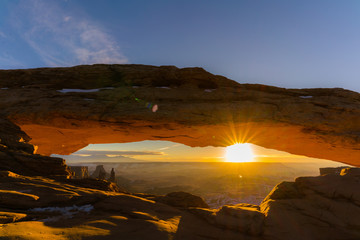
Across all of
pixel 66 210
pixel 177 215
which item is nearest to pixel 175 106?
pixel 177 215

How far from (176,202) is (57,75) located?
12950mm

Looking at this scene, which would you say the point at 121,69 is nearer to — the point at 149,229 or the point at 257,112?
the point at 257,112

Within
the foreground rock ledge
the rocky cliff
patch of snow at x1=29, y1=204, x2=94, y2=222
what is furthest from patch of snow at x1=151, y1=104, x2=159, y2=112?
patch of snow at x1=29, y1=204, x2=94, y2=222

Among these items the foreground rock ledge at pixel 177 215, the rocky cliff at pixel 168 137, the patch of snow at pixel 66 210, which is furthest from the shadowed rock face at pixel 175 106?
the patch of snow at pixel 66 210

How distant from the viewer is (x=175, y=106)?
13461 millimetres

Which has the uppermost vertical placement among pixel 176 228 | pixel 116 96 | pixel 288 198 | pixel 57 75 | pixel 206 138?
pixel 57 75

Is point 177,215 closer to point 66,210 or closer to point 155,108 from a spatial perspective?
point 66,210

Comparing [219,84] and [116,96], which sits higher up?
[219,84]

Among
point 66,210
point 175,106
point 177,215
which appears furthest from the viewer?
point 175,106

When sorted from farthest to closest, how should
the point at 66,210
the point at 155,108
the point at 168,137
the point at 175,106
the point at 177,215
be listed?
the point at 168,137 → the point at 175,106 → the point at 155,108 → the point at 177,215 → the point at 66,210

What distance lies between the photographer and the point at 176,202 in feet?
32.9

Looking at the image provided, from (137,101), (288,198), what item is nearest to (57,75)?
(137,101)

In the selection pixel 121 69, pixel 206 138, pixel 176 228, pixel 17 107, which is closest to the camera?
pixel 176 228

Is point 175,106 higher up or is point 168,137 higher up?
point 175,106
